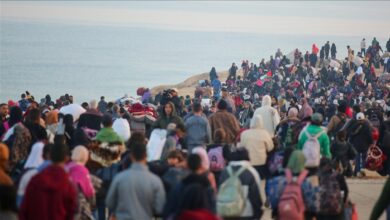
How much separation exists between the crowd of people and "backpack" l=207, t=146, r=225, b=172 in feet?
0.05

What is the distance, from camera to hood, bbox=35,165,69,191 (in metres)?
12.6

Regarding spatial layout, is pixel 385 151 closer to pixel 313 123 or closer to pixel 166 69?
pixel 313 123

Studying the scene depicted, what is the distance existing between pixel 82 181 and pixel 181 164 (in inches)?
50.2

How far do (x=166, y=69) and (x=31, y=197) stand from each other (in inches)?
7346

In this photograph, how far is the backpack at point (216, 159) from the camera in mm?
16969

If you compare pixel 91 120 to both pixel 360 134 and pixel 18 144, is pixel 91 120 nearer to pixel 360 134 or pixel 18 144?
pixel 18 144

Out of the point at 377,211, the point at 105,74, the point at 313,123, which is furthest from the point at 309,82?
the point at 105,74

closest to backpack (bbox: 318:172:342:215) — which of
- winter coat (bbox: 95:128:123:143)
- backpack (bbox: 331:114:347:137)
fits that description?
winter coat (bbox: 95:128:123:143)

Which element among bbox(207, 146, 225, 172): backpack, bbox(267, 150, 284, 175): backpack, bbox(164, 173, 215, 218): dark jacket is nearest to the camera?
bbox(164, 173, 215, 218): dark jacket

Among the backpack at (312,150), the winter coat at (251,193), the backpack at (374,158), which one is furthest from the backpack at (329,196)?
the backpack at (374,158)

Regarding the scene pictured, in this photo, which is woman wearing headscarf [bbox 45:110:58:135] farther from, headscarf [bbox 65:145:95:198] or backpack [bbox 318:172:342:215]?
backpack [bbox 318:172:342:215]

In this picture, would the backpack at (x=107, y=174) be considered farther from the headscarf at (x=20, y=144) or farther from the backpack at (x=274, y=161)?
the backpack at (x=274, y=161)

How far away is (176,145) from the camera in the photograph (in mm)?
17438

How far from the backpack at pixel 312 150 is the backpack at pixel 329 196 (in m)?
0.41
